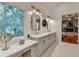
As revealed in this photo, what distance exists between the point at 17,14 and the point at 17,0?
59cm

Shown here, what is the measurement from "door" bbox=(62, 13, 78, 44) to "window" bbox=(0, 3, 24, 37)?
110 inches

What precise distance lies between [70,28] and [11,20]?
352cm

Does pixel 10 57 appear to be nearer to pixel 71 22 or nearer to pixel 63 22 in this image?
pixel 63 22

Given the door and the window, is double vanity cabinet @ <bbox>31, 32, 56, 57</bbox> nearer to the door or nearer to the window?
the window

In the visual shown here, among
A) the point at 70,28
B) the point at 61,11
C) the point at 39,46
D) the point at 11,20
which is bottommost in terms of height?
the point at 39,46

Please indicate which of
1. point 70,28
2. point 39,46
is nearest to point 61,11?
point 70,28

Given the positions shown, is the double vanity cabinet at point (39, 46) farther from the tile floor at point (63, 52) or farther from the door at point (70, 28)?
the door at point (70, 28)

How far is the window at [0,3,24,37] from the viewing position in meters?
2.69

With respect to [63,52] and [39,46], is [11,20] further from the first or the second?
[63,52]

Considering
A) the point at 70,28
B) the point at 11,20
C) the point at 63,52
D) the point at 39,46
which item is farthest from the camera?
the point at 70,28

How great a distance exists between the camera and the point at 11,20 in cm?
298

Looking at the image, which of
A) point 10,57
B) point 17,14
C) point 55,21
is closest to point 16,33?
point 17,14

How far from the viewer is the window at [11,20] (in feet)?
8.82

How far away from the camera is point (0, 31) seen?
261 centimetres
